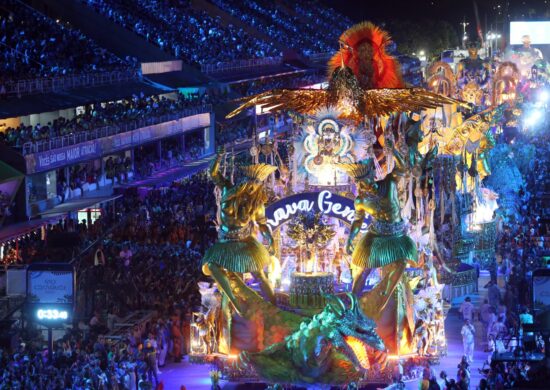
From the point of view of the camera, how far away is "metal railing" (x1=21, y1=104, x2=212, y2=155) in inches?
1387

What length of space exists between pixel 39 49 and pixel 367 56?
20.5 m

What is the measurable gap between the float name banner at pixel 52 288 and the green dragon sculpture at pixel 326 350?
4.68 m

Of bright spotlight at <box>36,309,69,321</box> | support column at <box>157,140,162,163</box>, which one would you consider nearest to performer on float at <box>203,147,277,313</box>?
bright spotlight at <box>36,309,69,321</box>

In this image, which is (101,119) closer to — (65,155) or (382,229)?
(65,155)

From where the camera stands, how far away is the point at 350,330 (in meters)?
20.5

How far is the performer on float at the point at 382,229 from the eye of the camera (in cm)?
2159

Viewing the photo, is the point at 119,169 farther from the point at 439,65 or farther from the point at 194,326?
the point at 194,326

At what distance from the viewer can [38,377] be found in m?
21.2

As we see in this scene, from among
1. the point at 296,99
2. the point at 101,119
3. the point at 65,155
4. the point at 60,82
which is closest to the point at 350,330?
the point at 296,99

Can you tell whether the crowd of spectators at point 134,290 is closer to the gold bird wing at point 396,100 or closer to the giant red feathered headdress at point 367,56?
the gold bird wing at point 396,100

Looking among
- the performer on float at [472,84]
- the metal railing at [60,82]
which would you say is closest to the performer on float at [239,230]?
the metal railing at [60,82]

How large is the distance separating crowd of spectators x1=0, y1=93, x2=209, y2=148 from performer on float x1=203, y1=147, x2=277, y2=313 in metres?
13.9

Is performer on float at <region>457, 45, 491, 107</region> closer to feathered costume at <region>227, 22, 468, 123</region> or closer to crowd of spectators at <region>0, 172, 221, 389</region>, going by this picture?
crowd of spectators at <region>0, 172, 221, 389</region>

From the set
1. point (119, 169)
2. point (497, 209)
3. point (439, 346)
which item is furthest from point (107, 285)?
point (119, 169)
